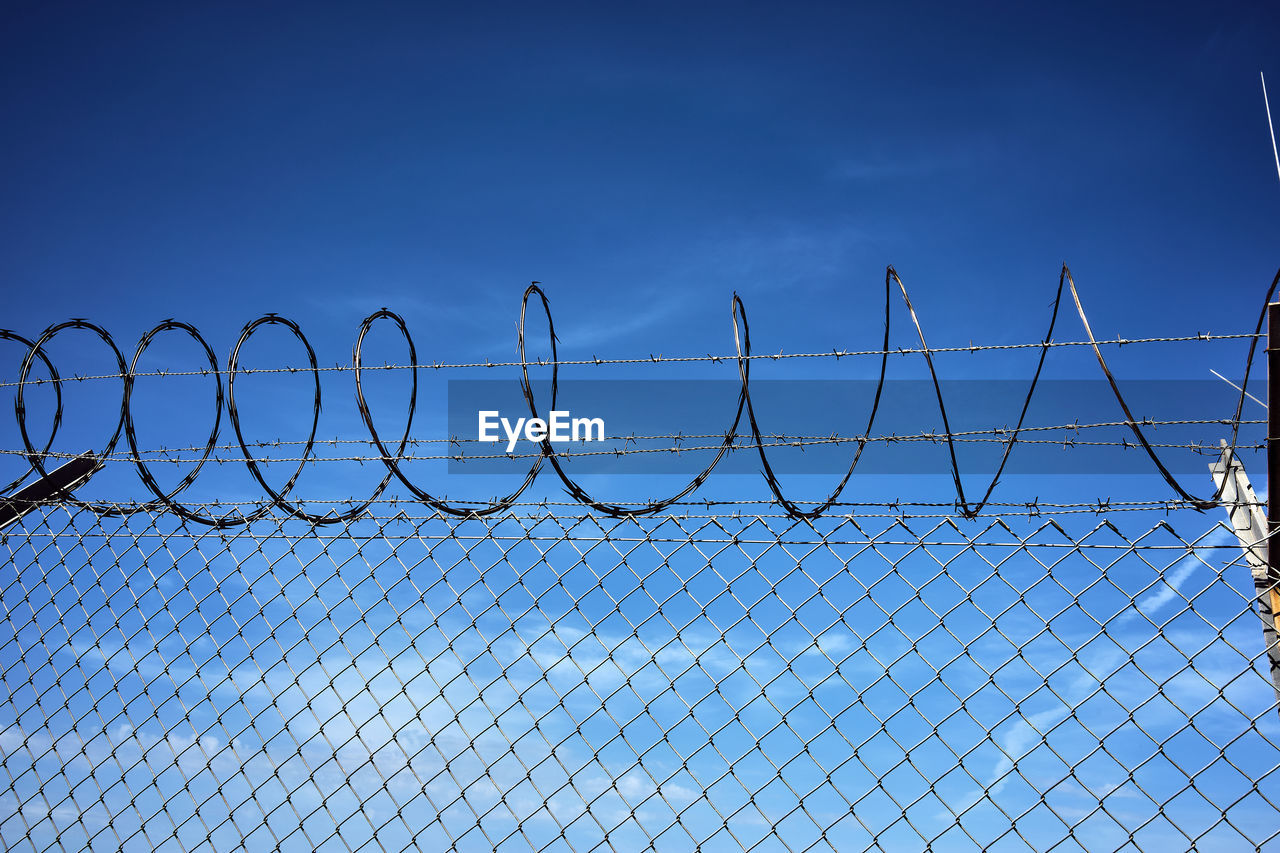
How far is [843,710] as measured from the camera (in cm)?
274

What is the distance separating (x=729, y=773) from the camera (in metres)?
2.77

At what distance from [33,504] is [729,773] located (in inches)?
130

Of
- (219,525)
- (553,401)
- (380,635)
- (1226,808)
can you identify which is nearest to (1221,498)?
(1226,808)

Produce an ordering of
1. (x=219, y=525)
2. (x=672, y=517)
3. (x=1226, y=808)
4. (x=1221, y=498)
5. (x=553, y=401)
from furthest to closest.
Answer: (x=553, y=401)
(x=219, y=525)
(x=672, y=517)
(x=1221, y=498)
(x=1226, y=808)

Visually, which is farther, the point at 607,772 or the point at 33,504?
the point at 33,504

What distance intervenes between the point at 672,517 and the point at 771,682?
24.1 inches

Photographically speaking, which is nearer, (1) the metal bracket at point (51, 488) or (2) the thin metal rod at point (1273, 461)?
(2) the thin metal rod at point (1273, 461)

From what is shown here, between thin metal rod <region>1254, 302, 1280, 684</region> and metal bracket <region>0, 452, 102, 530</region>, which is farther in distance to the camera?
metal bracket <region>0, 452, 102, 530</region>

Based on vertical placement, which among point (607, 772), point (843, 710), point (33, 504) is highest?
point (33, 504)

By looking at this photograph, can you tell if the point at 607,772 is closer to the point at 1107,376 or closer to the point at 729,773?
the point at 729,773

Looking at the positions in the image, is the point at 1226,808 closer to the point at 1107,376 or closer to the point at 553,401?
the point at 1107,376

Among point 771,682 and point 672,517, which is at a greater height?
point 672,517

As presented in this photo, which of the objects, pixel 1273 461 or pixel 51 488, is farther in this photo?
pixel 51 488

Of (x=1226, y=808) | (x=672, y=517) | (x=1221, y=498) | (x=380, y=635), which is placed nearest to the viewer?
(x=1226, y=808)
